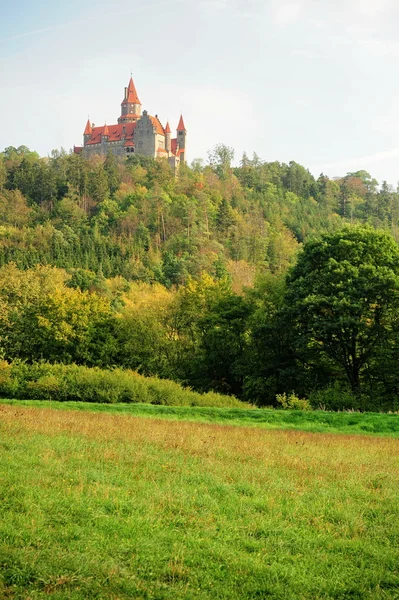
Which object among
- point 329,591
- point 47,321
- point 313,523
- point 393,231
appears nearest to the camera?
point 329,591


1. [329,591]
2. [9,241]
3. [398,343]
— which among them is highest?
[9,241]

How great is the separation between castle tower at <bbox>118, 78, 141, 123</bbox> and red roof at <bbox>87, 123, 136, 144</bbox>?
657cm

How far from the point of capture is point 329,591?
668 cm

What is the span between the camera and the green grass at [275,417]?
64.9 ft

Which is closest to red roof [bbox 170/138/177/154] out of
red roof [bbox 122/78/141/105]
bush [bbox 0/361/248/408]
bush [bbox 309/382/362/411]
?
red roof [bbox 122/78/141/105]

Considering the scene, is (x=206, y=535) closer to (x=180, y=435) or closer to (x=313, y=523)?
(x=313, y=523)

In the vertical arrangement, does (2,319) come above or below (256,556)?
above

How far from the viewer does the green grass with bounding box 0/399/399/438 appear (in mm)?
19781

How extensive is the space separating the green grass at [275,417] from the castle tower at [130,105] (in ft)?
567

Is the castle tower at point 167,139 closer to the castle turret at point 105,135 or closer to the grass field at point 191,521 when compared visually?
the castle turret at point 105,135

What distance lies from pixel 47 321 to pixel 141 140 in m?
139

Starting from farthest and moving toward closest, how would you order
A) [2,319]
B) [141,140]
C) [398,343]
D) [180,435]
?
[141,140], [2,319], [398,343], [180,435]

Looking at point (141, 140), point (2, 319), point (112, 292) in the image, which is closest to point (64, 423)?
point (2, 319)

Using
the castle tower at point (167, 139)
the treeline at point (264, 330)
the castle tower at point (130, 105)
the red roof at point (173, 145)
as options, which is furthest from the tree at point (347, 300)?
the castle tower at point (130, 105)
